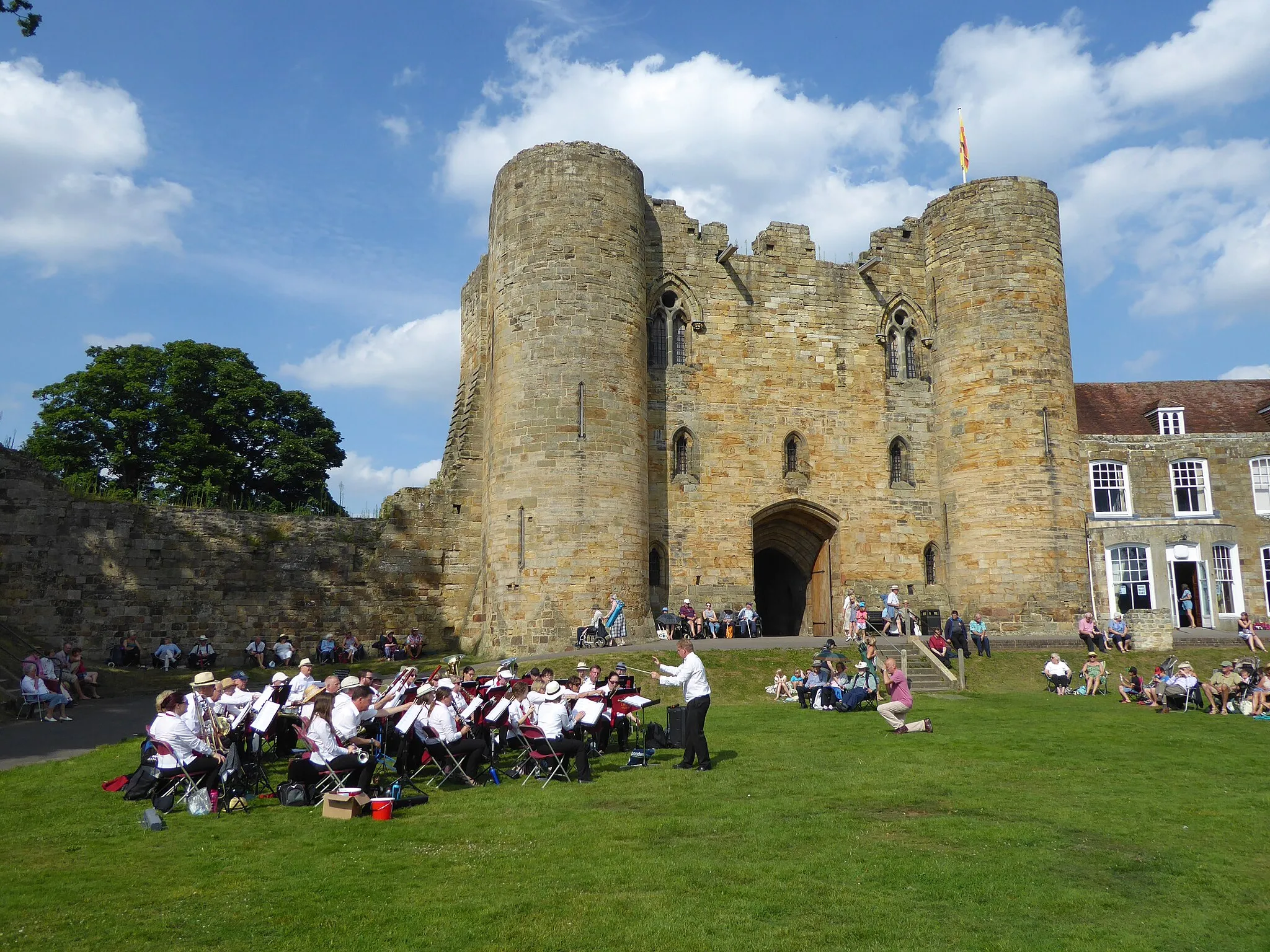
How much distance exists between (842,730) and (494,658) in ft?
35.9

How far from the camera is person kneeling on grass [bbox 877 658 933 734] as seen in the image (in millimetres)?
14008

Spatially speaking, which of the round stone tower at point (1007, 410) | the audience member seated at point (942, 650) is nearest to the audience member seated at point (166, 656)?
the audience member seated at point (942, 650)

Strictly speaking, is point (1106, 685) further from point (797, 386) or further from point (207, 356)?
point (207, 356)

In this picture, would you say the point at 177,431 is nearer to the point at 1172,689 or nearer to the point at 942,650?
the point at 942,650

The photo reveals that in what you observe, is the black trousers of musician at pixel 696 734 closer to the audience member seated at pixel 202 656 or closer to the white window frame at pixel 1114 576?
the audience member seated at pixel 202 656

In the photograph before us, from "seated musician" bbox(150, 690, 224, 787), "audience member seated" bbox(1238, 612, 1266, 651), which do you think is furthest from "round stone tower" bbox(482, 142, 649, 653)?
"audience member seated" bbox(1238, 612, 1266, 651)

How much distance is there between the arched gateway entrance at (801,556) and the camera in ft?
91.1

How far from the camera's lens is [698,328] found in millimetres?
27656

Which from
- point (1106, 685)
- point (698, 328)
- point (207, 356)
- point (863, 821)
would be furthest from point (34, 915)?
point (207, 356)

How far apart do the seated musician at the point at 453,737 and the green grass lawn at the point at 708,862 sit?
48cm

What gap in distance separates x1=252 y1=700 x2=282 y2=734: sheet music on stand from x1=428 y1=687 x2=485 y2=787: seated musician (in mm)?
1759

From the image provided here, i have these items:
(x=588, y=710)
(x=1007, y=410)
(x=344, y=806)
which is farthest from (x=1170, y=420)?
(x=344, y=806)

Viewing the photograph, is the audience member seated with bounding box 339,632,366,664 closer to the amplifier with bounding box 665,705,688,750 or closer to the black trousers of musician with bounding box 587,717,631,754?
the black trousers of musician with bounding box 587,717,631,754

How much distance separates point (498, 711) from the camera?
37.1ft
